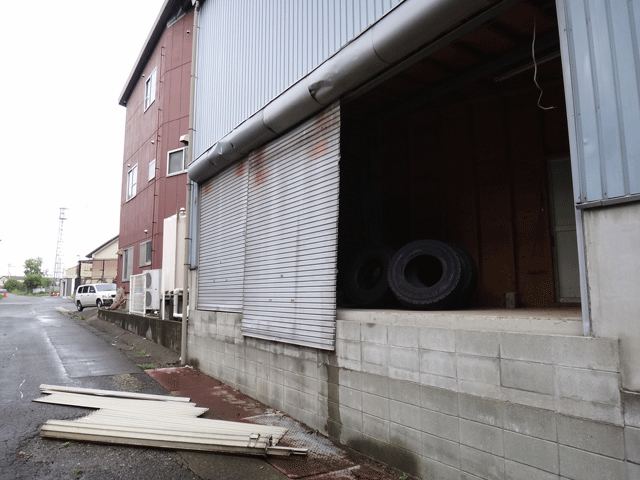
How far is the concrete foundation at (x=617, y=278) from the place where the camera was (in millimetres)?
2570

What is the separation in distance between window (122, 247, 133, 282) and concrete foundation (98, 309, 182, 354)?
3115 millimetres

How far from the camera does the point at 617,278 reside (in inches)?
106

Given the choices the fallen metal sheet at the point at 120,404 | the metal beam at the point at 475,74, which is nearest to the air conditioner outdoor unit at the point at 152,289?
the fallen metal sheet at the point at 120,404

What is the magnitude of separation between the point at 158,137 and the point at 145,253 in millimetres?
4926

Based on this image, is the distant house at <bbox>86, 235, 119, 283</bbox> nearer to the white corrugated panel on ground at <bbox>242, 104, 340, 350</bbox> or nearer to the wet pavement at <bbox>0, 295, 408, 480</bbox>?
the wet pavement at <bbox>0, 295, 408, 480</bbox>

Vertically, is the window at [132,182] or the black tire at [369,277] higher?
the window at [132,182]

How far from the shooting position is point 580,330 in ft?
9.43

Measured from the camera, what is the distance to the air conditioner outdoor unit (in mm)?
13816

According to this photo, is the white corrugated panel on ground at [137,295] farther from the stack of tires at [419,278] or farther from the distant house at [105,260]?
the distant house at [105,260]

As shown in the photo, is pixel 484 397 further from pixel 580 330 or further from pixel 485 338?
pixel 580 330

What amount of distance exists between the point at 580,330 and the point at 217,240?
6.94 m

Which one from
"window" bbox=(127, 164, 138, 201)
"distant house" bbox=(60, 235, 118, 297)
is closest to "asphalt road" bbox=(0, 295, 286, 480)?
"window" bbox=(127, 164, 138, 201)

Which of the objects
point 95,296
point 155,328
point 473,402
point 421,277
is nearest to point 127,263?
point 95,296

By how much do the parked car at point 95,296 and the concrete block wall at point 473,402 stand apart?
2452 cm
